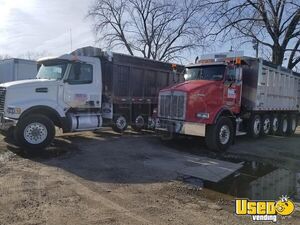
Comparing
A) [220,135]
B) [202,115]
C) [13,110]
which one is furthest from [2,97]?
[220,135]

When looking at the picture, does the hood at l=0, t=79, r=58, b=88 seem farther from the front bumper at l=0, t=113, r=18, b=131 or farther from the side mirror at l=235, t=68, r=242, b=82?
the side mirror at l=235, t=68, r=242, b=82

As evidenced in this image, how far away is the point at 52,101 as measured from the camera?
10.7 m

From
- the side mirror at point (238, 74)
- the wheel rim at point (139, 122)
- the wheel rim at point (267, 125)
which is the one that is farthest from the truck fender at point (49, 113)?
the wheel rim at point (267, 125)

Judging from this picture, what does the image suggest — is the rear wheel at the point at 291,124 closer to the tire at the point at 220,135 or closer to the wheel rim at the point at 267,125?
the wheel rim at the point at 267,125

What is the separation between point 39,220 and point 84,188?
66.2 inches

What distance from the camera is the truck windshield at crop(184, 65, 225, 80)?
38.9ft

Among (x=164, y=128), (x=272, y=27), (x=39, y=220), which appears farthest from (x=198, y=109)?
(x=272, y=27)

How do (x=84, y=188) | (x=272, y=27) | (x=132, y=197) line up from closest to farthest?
(x=132, y=197) < (x=84, y=188) < (x=272, y=27)

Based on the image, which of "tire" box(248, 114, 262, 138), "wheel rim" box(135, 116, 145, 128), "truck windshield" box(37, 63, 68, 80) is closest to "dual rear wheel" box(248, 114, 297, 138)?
"tire" box(248, 114, 262, 138)

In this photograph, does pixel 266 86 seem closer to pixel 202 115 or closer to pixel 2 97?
pixel 202 115

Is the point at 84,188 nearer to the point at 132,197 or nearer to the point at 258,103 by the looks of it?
the point at 132,197

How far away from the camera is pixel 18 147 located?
Answer: 34.1 ft

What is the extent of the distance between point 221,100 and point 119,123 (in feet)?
14.6

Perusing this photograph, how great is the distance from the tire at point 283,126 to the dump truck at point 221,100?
202 centimetres
